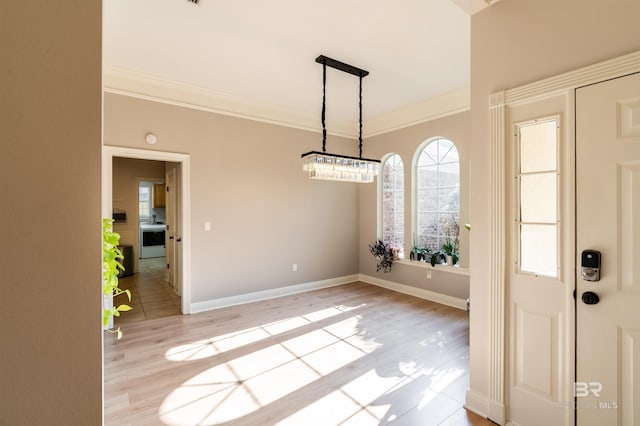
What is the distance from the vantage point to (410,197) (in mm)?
4891

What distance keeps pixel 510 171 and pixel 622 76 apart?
0.69 metres

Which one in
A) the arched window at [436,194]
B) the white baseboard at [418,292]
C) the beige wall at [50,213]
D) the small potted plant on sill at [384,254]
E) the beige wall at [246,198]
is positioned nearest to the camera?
the beige wall at [50,213]

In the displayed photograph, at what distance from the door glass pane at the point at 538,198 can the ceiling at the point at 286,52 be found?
4.17 feet

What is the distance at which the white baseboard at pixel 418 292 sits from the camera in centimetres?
430

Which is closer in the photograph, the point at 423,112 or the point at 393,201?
the point at 423,112

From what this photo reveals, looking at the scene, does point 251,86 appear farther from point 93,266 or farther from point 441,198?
point 93,266

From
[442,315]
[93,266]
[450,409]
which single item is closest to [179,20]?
[93,266]

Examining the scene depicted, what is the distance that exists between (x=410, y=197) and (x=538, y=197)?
3039 millimetres

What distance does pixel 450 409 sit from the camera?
216cm

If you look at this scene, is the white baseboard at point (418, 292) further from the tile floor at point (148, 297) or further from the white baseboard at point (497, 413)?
the tile floor at point (148, 297)

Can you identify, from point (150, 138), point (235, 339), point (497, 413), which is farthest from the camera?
point (150, 138)

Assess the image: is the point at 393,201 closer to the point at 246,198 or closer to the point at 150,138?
the point at 246,198

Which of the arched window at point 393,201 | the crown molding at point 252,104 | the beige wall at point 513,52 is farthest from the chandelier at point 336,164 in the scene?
the arched window at point 393,201

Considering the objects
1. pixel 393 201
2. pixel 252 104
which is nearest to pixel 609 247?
pixel 393 201
